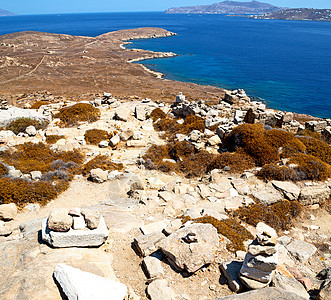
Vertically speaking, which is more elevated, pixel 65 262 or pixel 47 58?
pixel 47 58

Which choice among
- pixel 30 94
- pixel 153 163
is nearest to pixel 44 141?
pixel 153 163

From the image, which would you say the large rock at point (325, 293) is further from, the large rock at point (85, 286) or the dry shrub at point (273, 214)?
the large rock at point (85, 286)

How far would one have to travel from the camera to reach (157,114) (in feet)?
70.7

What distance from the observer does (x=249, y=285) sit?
5.37 meters

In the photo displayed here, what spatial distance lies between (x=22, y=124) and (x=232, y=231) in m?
15.8

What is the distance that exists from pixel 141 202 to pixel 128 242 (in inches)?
96.9

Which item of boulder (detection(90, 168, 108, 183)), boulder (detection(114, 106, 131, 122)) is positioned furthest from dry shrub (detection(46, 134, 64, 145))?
boulder (detection(90, 168, 108, 183))

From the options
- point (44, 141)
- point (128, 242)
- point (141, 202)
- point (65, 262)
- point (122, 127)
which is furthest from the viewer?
point (122, 127)

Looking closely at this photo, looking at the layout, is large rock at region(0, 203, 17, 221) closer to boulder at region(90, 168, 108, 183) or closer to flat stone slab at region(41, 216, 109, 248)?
flat stone slab at region(41, 216, 109, 248)

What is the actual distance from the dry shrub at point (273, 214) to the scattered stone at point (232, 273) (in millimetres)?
2932

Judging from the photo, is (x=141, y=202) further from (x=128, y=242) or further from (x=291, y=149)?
(x=291, y=149)

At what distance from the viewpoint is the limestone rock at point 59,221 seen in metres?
6.42

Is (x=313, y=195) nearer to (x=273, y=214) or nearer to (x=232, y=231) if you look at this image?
(x=273, y=214)

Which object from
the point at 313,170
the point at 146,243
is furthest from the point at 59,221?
the point at 313,170
